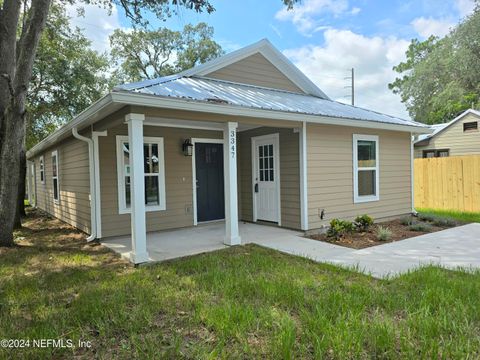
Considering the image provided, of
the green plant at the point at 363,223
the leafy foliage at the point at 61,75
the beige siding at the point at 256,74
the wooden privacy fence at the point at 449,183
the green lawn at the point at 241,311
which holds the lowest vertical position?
the green lawn at the point at 241,311

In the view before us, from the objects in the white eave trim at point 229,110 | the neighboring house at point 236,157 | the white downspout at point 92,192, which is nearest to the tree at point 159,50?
the neighboring house at point 236,157

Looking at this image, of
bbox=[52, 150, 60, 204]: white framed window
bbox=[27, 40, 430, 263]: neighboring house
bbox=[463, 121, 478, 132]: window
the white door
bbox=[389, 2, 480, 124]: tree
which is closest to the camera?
bbox=[27, 40, 430, 263]: neighboring house

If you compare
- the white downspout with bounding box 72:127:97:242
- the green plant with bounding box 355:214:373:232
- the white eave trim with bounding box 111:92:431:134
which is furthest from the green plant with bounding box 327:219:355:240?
the white downspout with bounding box 72:127:97:242

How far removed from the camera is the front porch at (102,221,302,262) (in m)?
5.53

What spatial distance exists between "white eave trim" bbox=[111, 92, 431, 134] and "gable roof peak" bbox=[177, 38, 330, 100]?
8.99 ft

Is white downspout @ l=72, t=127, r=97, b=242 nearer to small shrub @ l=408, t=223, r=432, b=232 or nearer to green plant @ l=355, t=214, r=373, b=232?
green plant @ l=355, t=214, r=373, b=232

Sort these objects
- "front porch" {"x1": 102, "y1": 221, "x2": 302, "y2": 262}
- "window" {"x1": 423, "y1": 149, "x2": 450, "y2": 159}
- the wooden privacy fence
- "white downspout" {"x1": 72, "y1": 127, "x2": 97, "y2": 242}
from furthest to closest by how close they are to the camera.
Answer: "window" {"x1": 423, "y1": 149, "x2": 450, "y2": 159} → the wooden privacy fence → "white downspout" {"x1": 72, "y1": 127, "x2": 97, "y2": 242} → "front porch" {"x1": 102, "y1": 221, "x2": 302, "y2": 262}

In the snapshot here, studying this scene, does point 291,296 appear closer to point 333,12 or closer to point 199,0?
point 199,0

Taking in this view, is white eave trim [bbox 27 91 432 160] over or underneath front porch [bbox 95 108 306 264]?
over

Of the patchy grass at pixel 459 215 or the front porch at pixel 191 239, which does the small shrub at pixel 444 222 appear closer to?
the patchy grass at pixel 459 215

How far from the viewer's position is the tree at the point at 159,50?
2473 centimetres

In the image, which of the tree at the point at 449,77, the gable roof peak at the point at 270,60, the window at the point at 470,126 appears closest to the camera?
the gable roof peak at the point at 270,60

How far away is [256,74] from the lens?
8727 mm

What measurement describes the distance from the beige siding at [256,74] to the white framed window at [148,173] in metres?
2.39
